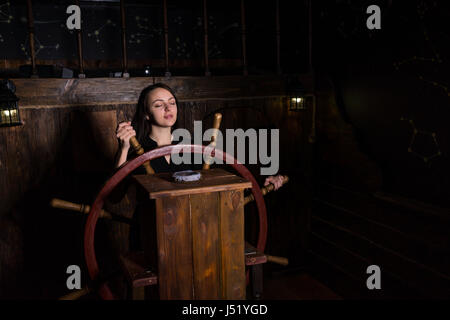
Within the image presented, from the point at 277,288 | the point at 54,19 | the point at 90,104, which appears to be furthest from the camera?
the point at 54,19

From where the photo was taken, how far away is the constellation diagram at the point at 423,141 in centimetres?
261

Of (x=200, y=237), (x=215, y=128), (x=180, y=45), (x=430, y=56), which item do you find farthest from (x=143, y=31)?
(x=200, y=237)

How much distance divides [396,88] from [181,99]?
5.41ft

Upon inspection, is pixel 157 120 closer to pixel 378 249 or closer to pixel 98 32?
pixel 378 249

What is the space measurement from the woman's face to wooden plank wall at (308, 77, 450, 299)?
163cm

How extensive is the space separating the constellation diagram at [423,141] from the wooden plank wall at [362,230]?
1.10ft

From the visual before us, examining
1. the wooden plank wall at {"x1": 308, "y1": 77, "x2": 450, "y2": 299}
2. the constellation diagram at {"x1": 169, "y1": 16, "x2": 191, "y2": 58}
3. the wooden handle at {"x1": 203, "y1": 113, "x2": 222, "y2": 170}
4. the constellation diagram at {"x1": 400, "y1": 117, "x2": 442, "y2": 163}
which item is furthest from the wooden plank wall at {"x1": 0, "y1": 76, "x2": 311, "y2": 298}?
the constellation diagram at {"x1": 169, "y1": 16, "x2": 191, "y2": 58}

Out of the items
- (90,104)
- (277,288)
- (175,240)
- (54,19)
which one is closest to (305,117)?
(277,288)

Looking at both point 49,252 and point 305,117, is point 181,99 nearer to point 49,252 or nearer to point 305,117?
point 305,117

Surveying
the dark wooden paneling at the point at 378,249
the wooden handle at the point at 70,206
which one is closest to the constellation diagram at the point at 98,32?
the dark wooden paneling at the point at 378,249

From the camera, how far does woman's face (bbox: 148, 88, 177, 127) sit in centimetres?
244

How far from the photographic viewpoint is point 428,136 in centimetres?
264

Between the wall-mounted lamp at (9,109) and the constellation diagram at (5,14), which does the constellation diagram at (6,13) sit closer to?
the constellation diagram at (5,14)

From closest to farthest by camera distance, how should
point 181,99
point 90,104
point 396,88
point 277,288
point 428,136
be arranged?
point 428,136 < point 396,88 < point 90,104 < point 181,99 < point 277,288
